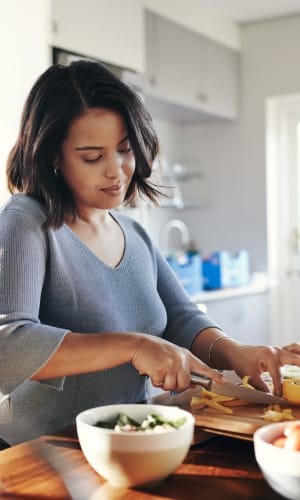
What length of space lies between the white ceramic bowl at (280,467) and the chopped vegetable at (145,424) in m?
0.12

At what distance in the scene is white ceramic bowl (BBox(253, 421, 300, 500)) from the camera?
852 mm

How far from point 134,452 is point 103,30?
9.35ft

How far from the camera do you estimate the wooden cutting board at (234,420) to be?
43.0 inches

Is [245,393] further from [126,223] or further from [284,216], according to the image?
[284,216]

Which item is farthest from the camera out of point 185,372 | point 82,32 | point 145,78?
point 145,78

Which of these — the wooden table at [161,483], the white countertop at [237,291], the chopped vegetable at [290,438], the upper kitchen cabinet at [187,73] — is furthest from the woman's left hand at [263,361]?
the upper kitchen cabinet at [187,73]

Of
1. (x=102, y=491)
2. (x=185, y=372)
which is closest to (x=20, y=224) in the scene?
(x=185, y=372)

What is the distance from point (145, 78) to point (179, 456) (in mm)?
3186

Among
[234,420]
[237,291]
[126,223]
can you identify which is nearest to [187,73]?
[237,291]

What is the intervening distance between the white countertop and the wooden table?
271 cm

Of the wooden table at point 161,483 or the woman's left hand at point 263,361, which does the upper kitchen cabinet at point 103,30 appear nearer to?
the woman's left hand at point 263,361

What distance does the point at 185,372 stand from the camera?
113 cm

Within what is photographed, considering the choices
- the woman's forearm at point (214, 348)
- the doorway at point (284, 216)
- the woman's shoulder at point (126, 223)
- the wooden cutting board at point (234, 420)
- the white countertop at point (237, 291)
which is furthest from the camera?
the doorway at point (284, 216)

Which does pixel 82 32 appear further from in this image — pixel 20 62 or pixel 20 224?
pixel 20 224
